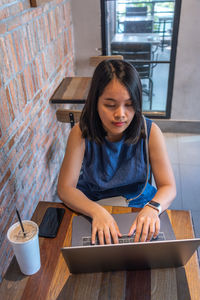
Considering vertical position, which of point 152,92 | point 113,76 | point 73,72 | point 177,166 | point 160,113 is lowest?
point 177,166

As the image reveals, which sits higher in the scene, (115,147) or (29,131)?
(115,147)

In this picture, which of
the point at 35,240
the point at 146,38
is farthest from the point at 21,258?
the point at 146,38

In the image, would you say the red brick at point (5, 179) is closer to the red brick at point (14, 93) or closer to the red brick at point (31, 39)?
the red brick at point (14, 93)

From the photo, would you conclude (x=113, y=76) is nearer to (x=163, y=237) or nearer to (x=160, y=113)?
(x=163, y=237)

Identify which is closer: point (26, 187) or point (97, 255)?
point (97, 255)

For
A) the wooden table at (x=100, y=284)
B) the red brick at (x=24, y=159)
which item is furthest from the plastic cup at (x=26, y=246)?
the red brick at (x=24, y=159)

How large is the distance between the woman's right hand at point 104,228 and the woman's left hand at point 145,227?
2.2 inches

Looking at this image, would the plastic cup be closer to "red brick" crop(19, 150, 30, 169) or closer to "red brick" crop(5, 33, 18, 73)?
"red brick" crop(19, 150, 30, 169)

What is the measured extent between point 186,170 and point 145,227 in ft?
6.06

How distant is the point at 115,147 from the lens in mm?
1287

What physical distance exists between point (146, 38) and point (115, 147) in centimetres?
204

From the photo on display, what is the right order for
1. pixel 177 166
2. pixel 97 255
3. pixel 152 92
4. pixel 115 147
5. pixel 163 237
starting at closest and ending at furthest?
pixel 97 255 < pixel 163 237 < pixel 115 147 < pixel 177 166 < pixel 152 92

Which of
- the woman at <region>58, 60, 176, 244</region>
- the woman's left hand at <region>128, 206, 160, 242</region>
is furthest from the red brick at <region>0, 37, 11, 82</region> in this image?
the woman's left hand at <region>128, 206, 160, 242</region>

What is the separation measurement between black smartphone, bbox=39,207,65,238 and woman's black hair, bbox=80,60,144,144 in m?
0.36
